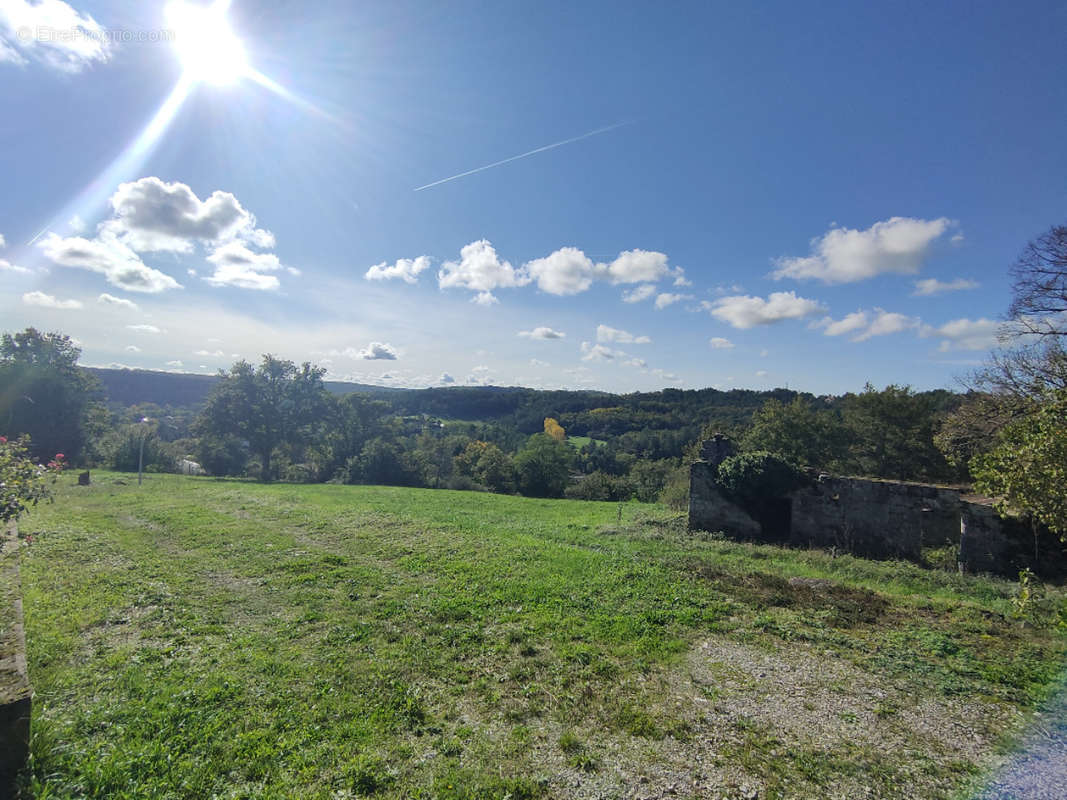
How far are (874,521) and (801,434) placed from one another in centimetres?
1823

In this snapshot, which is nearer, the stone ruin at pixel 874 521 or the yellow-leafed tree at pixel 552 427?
the stone ruin at pixel 874 521

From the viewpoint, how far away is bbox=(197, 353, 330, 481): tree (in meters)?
34.4

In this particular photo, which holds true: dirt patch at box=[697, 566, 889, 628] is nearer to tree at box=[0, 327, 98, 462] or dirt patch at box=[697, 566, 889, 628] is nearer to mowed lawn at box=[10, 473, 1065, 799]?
mowed lawn at box=[10, 473, 1065, 799]

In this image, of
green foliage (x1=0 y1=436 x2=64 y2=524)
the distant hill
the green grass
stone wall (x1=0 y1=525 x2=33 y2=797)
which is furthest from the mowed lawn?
the distant hill

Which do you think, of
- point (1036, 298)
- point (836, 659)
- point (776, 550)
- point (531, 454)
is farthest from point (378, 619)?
point (531, 454)

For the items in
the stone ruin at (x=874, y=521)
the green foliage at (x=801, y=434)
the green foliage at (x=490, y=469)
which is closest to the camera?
the stone ruin at (x=874, y=521)

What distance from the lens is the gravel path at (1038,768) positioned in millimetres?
3410

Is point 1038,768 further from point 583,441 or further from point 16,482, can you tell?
point 583,441

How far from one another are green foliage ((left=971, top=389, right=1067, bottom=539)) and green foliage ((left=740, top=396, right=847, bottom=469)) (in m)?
25.0

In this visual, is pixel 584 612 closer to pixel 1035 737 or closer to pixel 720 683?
pixel 720 683

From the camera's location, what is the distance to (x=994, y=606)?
7.85 metres

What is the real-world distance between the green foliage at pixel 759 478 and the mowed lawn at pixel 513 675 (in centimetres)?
392

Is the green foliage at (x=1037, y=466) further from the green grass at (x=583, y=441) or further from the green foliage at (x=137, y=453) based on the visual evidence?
the green grass at (x=583, y=441)

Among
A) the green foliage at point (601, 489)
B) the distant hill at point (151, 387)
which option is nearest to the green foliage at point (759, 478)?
the green foliage at point (601, 489)
